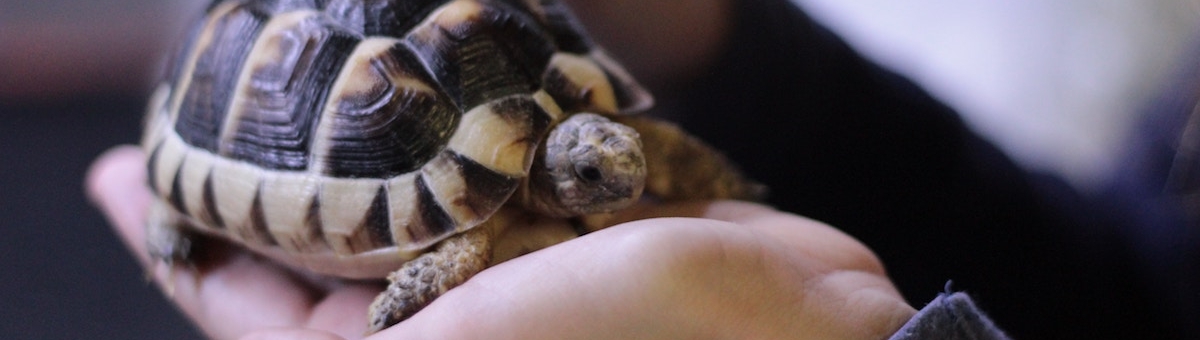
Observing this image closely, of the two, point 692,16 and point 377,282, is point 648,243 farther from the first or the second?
point 692,16

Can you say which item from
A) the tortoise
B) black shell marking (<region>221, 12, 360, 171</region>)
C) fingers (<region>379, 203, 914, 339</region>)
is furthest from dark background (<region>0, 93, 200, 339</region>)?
fingers (<region>379, 203, 914, 339</region>)

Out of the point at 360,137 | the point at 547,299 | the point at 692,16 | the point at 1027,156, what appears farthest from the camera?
the point at 692,16

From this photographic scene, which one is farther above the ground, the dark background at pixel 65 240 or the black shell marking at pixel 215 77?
the black shell marking at pixel 215 77

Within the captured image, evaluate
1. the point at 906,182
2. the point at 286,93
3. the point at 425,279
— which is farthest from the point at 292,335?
the point at 906,182

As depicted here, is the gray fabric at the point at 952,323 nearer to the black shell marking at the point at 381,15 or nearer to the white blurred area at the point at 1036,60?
the white blurred area at the point at 1036,60

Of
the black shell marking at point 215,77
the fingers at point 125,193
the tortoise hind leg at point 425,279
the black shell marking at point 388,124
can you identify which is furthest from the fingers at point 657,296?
the fingers at point 125,193

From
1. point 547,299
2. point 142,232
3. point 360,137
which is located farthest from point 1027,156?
point 142,232

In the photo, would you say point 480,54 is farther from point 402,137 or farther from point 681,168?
point 681,168
